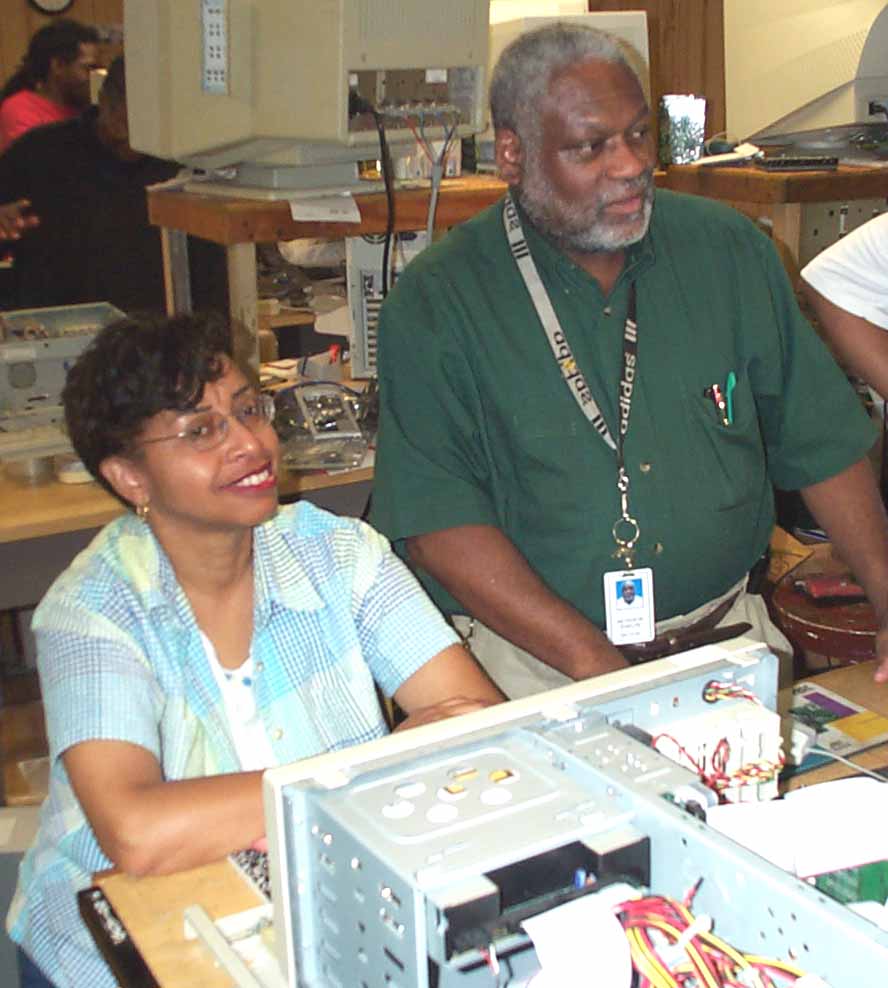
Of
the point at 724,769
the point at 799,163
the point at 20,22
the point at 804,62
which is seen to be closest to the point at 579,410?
the point at 724,769

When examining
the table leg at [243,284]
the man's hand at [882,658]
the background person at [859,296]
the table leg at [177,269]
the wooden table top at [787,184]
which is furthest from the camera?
the table leg at [177,269]

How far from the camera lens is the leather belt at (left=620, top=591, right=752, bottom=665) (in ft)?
6.40

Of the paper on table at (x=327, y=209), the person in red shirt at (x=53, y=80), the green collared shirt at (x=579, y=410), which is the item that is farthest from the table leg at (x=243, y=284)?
the person in red shirt at (x=53, y=80)

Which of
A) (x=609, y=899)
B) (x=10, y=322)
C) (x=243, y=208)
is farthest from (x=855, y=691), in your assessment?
(x=10, y=322)

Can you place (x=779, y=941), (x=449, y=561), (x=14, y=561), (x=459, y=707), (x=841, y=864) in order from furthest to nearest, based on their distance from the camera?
1. (x=14, y=561)
2. (x=449, y=561)
3. (x=459, y=707)
4. (x=841, y=864)
5. (x=779, y=941)

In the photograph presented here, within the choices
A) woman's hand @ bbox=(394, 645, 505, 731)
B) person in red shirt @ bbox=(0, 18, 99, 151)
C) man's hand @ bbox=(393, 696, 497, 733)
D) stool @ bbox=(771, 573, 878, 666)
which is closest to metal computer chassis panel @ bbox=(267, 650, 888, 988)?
man's hand @ bbox=(393, 696, 497, 733)

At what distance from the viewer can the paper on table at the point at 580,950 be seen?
832 millimetres

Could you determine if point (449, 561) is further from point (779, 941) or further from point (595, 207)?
point (779, 941)

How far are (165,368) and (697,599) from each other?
89cm

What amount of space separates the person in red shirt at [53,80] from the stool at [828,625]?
3507 mm

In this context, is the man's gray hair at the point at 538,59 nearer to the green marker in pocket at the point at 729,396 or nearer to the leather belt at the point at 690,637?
the green marker in pocket at the point at 729,396

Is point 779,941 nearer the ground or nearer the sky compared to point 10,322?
nearer the ground

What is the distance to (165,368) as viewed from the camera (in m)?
1.71

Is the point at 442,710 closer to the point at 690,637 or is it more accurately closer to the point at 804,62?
the point at 690,637
